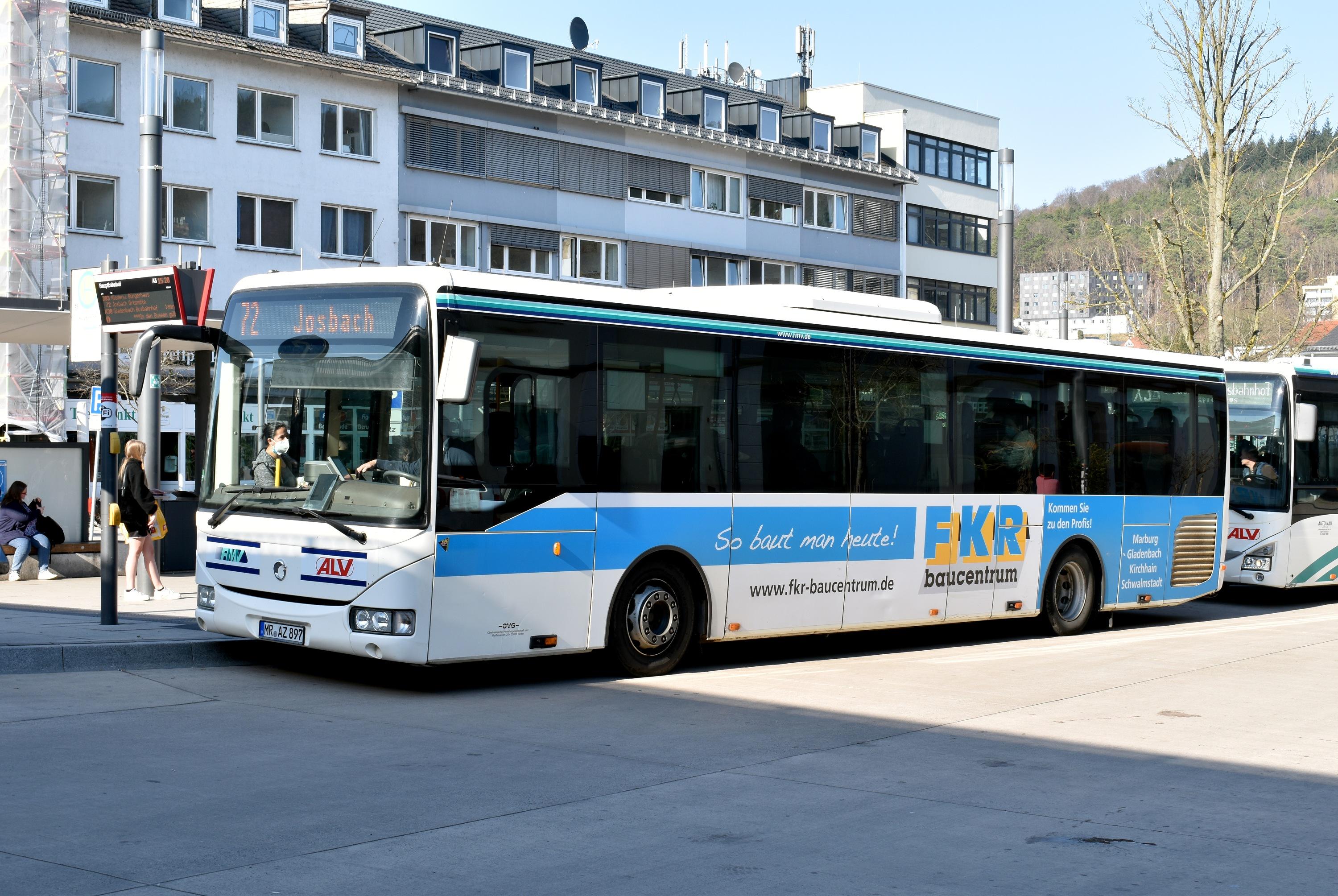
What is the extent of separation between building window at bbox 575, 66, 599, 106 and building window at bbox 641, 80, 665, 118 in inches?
85.7

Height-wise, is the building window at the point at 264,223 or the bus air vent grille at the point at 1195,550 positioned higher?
the building window at the point at 264,223

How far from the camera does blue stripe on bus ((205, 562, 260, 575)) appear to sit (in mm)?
11266

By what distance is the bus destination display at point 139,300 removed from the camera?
43.2 ft

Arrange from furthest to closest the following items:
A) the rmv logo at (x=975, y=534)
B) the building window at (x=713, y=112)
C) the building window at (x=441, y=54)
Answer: the building window at (x=713, y=112), the building window at (x=441, y=54), the rmv logo at (x=975, y=534)

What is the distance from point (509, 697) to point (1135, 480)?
8.99m

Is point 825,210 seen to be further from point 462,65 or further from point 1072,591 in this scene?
point 1072,591

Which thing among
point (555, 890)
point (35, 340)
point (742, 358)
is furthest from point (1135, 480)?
point (35, 340)

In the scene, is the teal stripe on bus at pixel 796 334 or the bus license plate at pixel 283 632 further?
the teal stripe on bus at pixel 796 334

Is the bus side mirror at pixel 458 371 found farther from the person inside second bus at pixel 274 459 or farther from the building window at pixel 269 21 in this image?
the building window at pixel 269 21

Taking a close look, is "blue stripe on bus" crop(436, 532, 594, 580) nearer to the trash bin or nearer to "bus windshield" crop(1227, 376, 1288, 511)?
the trash bin

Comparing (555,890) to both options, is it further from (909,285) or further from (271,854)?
(909,285)

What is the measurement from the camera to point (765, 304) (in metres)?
13.3

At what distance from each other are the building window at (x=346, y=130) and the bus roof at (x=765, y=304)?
92.9 feet

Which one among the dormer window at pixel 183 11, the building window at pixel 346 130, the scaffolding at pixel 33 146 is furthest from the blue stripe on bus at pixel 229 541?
the building window at pixel 346 130
